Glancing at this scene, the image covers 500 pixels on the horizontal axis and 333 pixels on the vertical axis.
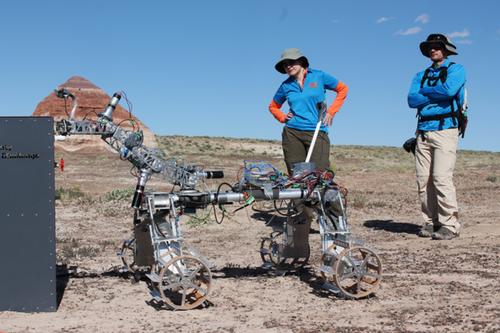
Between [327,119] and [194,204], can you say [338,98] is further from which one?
[194,204]

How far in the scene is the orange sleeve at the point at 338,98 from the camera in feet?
22.8

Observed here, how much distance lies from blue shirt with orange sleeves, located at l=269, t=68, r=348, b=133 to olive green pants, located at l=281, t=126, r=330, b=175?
0.22ft

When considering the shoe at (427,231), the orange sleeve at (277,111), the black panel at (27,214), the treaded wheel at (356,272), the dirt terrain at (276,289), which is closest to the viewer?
the dirt terrain at (276,289)

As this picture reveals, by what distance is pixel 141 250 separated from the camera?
6395mm

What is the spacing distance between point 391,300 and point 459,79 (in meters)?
4.02

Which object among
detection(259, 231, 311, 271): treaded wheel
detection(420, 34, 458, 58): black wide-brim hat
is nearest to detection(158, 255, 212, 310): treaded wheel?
detection(259, 231, 311, 271): treaded wheel

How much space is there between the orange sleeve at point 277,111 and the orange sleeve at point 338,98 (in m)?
0.59

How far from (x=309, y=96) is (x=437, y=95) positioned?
2.50 meters

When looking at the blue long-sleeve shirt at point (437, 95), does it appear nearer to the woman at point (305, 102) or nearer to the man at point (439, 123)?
the man at point (439, 123)

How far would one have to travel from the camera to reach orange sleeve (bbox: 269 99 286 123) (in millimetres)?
7332

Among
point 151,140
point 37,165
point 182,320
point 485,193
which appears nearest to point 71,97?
point 37,165

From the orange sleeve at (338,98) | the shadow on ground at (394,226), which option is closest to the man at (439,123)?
the shadow on ground at (394,226)

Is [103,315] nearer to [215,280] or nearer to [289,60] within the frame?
[215,280]

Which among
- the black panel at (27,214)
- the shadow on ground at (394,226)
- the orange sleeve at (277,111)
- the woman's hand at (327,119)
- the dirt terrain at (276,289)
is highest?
the orange sleeve at (277,111)
